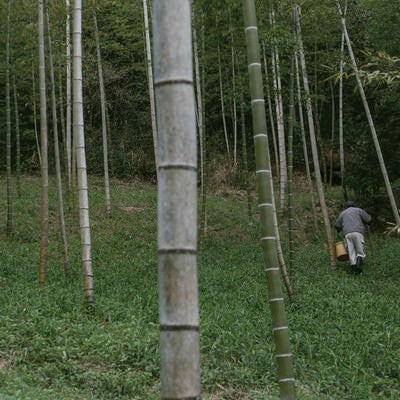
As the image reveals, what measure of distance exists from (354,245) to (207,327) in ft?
15.9

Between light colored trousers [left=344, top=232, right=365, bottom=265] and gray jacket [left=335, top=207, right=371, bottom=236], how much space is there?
0.29 ft

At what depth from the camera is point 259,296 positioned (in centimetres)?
738

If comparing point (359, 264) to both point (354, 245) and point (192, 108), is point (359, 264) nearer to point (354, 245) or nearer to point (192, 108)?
point (354, 245)

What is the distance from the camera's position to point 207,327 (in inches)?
219

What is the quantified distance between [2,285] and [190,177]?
624cm

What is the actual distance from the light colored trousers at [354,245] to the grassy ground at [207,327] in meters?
0.35

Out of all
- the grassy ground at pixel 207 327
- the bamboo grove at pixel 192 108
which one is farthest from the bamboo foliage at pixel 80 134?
the grassy ground at pixel 207 327

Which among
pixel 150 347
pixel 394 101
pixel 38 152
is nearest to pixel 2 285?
pixel 150 347

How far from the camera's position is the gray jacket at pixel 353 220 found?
376 inches

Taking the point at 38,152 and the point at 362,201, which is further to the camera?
the point at 38,152

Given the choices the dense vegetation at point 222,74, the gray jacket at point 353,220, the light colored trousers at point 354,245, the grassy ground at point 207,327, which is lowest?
the grassy ground at point 207,327

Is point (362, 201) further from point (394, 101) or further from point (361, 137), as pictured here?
point (394, 101)

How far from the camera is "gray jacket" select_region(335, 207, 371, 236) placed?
956cm

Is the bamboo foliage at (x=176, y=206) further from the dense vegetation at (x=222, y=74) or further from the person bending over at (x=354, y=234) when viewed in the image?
the person bending over at (x=354, y=234)
